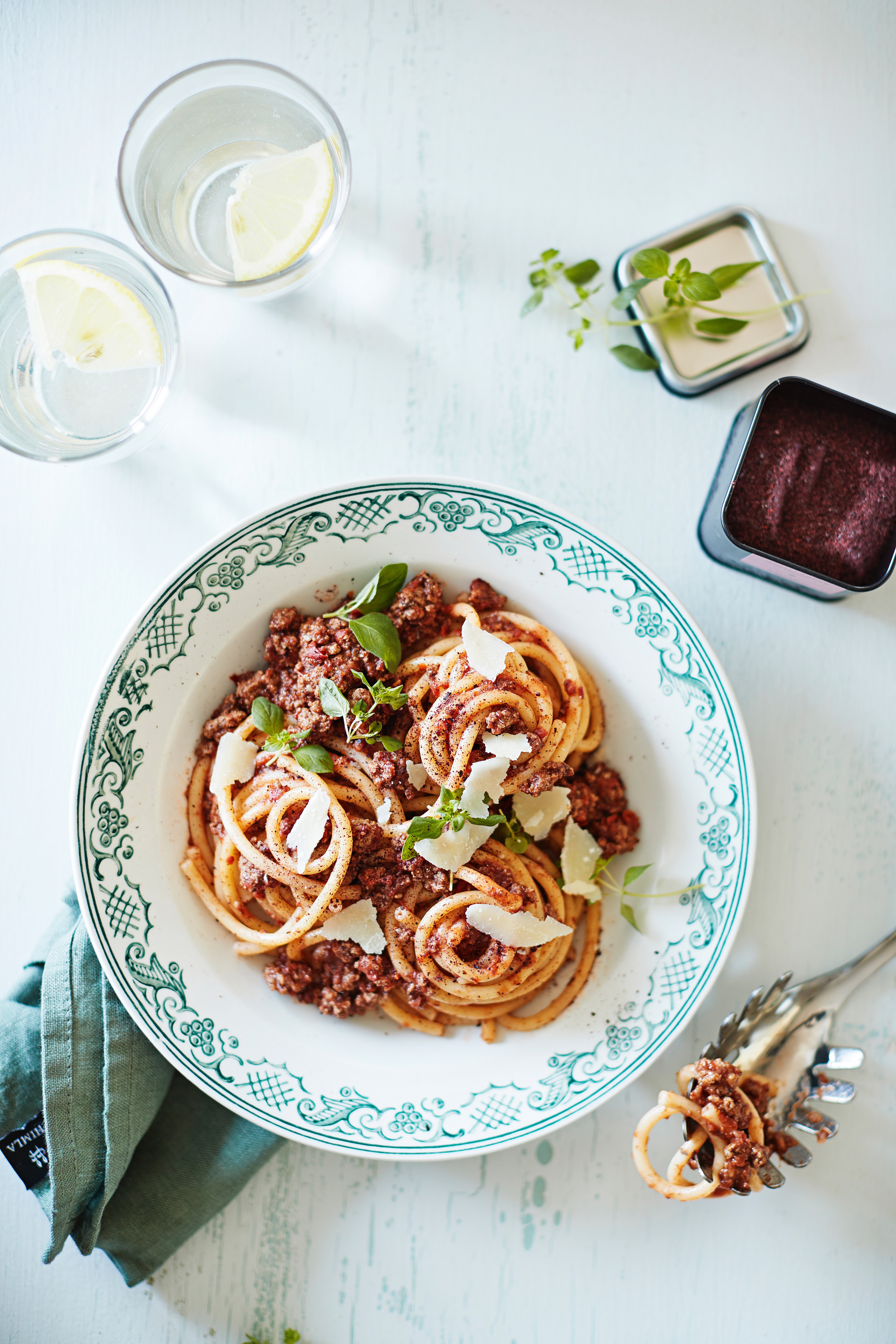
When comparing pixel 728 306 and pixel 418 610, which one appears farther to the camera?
pixel 728 306

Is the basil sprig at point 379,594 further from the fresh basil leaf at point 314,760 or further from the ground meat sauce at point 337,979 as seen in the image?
the ground meat sauce at point 337,979

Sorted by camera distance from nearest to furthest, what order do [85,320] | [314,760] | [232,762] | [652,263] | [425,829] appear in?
[425,829], [314,760], [232,762], [85,320], [652,263]

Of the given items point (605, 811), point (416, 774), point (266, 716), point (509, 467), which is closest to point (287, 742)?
point (266, 716)

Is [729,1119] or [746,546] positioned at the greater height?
[746,546]

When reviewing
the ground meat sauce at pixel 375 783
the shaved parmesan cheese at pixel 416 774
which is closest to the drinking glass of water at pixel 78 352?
the ground meat sauce at pixel 375 783

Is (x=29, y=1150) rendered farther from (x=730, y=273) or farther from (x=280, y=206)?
(x=730, y=273)

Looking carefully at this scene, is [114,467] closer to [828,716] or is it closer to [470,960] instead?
[470,960]
